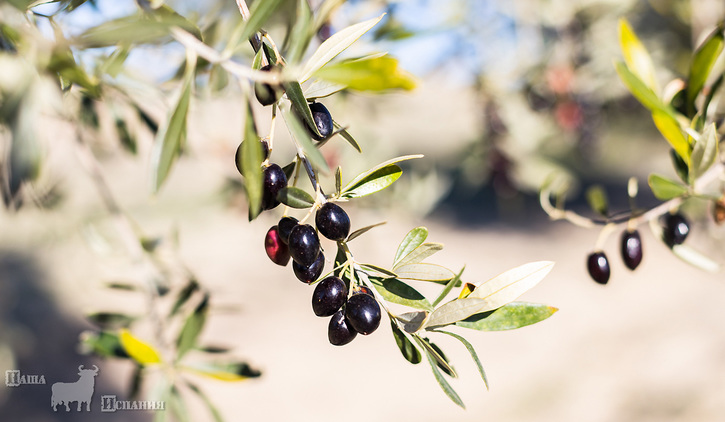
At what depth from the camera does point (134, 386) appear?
1.03 metres

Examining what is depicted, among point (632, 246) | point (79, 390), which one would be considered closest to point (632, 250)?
point (632, 246)

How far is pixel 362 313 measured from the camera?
505 mm

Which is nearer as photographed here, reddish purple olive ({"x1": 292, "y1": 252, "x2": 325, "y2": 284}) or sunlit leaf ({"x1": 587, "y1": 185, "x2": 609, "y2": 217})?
reddish purple olive ({"x1": 292, "y1": 252, "x2": 325, "y2": 284})

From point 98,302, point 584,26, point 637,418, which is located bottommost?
point 637,418

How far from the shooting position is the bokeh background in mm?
1636

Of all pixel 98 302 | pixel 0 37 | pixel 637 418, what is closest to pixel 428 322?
pixel 0 37

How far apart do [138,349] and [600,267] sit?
2.26 feet

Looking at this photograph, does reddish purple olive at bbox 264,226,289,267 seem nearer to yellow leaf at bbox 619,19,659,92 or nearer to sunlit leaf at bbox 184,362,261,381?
sunlit leaf at bbox 184,362,261,381

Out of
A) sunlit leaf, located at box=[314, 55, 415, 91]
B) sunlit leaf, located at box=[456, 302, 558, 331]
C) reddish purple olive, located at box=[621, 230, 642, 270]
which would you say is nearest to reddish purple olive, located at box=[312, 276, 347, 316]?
sunlit leaf, located at box=[456, 302, 558, 331]

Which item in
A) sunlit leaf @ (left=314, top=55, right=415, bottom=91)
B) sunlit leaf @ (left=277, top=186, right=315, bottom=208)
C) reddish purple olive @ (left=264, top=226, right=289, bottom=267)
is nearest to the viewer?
sunlit leaf @ (left=314, top=55, right=415, bottom=91)

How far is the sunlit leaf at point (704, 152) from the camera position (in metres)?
0.63

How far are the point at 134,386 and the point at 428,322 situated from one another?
29.8 inches

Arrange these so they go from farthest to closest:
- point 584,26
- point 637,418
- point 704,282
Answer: point 704,282, point 637,418, point 584,26

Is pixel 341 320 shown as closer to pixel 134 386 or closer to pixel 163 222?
pixel 134 386
